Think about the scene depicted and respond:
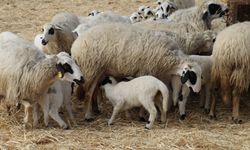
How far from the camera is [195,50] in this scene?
7.71 m

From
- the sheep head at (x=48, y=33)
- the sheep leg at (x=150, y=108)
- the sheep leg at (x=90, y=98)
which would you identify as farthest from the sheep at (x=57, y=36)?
the sheep leg at (x=150, y=108)

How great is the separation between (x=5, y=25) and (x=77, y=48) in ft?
20.3

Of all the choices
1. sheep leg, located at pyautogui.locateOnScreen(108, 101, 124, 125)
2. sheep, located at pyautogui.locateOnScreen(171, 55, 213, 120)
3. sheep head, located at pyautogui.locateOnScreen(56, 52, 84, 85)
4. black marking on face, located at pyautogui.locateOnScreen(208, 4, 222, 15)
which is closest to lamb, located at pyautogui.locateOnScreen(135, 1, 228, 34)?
black marking on face, located at pyautogui.locateOnScreen(208, 4, 222, 15)

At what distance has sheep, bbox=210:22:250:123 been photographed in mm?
6508

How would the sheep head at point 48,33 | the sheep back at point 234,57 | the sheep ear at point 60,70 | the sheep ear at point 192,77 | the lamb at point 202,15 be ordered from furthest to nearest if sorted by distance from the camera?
the lamb at point 202,15 → the sheep head at point 48,33 → the sheep ear at point 192,77 → the sheep back at point 234,57 → the sheep ear at point 60,70

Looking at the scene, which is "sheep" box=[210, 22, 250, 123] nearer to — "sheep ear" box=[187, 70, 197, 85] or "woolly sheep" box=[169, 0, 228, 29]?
"sheep ear" box=[187, 70, 197, 85]

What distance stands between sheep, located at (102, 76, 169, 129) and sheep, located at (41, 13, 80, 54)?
5.05 ft

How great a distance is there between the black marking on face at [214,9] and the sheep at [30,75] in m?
3.23

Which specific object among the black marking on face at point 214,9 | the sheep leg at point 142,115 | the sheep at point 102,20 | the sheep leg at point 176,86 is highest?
the black marking on face at point 214,9

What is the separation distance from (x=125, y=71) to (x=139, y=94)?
549 millimetres

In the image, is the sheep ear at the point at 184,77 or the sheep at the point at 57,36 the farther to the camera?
the sheep at the point at 57,36

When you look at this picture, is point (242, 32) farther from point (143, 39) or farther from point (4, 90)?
point (4, 90)

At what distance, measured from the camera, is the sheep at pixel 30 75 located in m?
6.28

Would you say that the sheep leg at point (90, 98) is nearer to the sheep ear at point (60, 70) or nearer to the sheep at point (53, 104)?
the sheep at point (53, 104)
